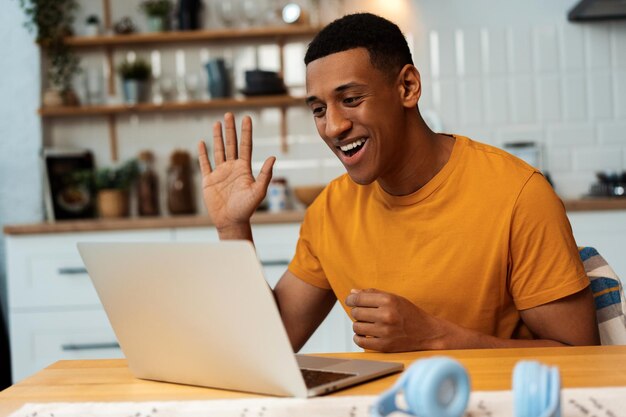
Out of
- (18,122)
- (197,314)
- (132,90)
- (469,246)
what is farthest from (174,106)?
(197,314)

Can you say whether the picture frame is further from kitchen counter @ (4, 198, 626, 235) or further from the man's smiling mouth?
the man's smiling mouth

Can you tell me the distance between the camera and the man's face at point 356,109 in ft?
5.05

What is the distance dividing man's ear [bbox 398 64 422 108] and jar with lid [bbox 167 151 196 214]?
230 cm

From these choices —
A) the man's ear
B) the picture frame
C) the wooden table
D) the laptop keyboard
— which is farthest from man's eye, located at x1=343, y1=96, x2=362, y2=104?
the picture frame

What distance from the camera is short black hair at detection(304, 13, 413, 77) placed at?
1559mm

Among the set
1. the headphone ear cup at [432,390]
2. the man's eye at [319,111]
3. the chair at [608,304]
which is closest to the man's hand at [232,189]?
the man's eye at [319,111]

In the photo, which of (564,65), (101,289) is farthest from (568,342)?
(564,65)

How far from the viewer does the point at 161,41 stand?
392 cm

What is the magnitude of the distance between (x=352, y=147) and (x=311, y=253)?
273 mm

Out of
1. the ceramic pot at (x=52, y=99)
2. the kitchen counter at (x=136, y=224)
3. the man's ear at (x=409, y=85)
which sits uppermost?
the ceramic pot at (x=52, y=99)

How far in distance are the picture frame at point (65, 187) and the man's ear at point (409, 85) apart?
7.84 feet

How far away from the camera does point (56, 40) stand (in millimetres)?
3793

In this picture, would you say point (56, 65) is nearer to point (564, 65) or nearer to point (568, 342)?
point (564, 65)

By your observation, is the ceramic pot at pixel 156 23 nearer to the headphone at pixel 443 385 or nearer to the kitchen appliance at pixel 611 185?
the kitchen appliance at pixel 611 185
